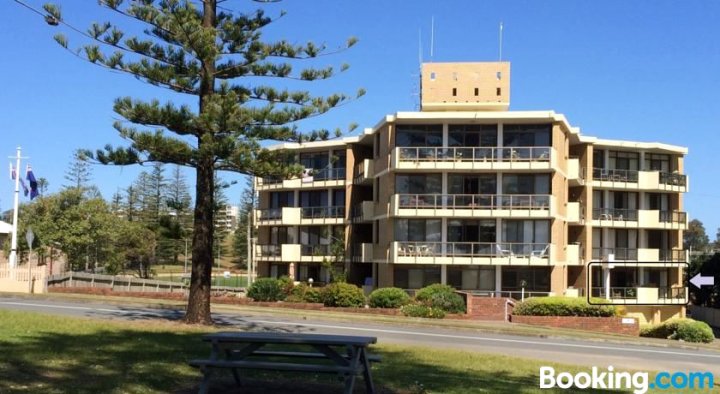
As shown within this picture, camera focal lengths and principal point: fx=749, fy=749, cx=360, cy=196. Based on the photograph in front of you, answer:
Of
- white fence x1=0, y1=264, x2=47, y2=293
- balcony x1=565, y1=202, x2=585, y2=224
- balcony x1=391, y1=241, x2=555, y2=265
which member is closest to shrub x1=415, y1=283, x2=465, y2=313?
balcony x1=391, y1=241, x2=555, y2=265

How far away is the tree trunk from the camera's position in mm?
18391

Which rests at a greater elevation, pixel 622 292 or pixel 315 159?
pixel 315 159

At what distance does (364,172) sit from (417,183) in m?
5.80

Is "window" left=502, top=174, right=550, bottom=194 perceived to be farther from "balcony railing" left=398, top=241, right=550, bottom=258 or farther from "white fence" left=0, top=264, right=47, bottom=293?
"white fence" left=0, top=264, right=47, bottom=293

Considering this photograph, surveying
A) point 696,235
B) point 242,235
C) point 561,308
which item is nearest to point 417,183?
point 561,308

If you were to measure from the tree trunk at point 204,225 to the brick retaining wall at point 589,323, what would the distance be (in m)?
16.5

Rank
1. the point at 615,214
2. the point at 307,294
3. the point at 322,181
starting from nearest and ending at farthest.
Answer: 1. the point at 307,294
2. the point at 615,214
3. the point at 322,181

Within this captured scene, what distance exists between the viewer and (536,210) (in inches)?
1483

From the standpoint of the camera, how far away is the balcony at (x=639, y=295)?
142 feet

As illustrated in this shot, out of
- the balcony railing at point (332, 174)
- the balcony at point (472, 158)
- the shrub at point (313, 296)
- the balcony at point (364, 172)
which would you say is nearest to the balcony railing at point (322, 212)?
the balcony railing at point (332, 174)

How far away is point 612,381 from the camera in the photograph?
40.0ft

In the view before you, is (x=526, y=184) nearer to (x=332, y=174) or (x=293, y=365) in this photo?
(x=332, y=174)

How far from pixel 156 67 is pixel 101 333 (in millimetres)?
7259

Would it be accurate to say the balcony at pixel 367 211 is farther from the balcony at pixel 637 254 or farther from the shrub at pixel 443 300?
the balcony at pixel 637 254
